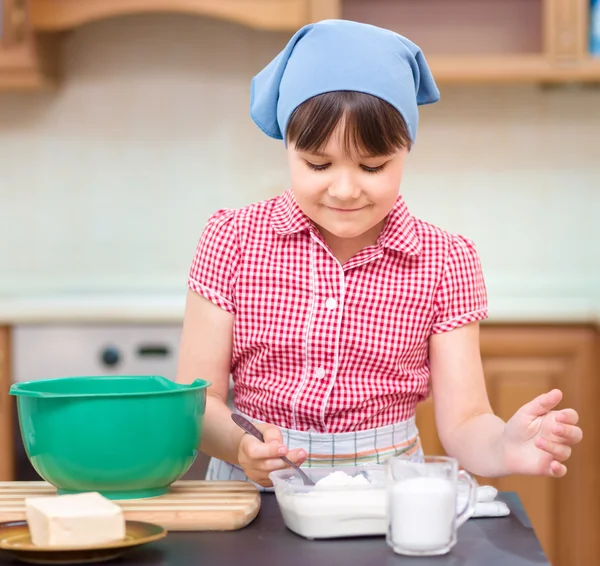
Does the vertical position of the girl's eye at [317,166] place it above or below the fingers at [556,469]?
above

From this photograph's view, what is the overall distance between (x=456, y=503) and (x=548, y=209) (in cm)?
214

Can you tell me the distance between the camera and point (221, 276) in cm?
134

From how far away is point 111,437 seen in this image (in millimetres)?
929

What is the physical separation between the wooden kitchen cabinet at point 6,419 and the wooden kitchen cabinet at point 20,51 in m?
0.74

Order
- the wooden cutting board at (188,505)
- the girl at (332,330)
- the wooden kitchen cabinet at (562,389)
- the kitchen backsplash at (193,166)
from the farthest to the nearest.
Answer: the kitchen backsplash at (193,166) < the wooden kitchen cabinet at (562,389) < the girl at (332,330) < the wooden cutting board at (188,505)

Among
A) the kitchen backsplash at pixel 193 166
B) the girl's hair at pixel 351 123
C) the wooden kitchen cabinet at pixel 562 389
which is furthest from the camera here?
the kitchen backsplash at pixel 193 166

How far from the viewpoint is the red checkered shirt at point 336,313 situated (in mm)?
1294

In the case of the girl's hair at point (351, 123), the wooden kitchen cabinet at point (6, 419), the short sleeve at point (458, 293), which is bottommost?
the wooden kitchen cabinet at point (6, 419)

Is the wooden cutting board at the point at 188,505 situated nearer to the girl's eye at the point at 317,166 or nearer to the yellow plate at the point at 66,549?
Answer: the yellow plate at the point at 66,549

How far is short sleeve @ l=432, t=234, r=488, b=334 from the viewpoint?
51.8 inches

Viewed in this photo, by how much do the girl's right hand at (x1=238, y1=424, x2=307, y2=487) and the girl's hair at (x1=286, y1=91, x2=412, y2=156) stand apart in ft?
1.07

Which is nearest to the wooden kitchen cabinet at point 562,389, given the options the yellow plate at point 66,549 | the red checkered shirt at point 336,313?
the red checkered shirt at point 336,313

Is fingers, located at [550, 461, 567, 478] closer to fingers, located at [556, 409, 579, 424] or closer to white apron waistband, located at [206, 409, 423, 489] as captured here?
fingers, located at [556, 409, 579, 424]

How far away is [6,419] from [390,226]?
4.70ft
